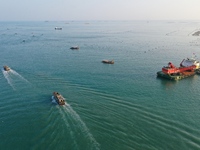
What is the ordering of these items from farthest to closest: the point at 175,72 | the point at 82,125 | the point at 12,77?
the point at 175,72 < the point at 12,77 < the point at 82,125

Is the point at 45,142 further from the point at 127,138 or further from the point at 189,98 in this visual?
the point at 189,98

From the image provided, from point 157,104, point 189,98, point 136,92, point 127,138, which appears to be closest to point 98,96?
point 136,92

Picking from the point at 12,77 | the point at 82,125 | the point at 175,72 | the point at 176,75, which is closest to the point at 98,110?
the point at 82,125

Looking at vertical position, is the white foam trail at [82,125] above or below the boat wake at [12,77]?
below

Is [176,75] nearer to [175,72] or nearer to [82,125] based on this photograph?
[175,72]

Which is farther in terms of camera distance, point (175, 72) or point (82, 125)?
point (175, 72)

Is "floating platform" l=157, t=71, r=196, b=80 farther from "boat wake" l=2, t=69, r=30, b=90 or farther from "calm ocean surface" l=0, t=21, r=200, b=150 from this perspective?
"boat wake" l=2, t=69, r=30, b=90

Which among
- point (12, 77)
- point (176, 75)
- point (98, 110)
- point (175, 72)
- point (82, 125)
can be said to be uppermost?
point (175, 72)

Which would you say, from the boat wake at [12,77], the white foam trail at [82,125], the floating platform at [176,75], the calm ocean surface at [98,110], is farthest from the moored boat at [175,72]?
the boat wake at [12,77]

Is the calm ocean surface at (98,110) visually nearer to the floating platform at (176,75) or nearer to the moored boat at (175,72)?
the floating platform at (176,75)
